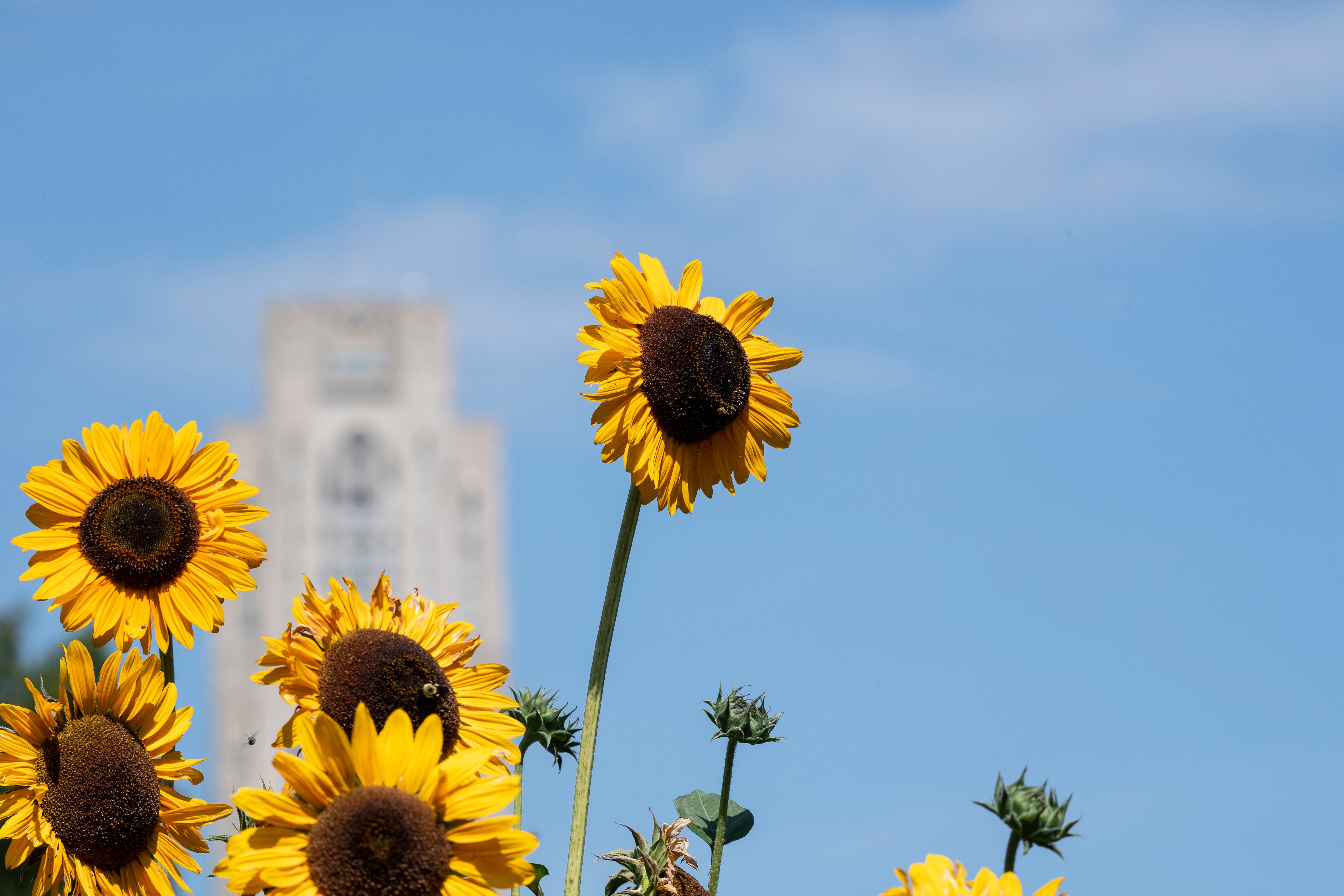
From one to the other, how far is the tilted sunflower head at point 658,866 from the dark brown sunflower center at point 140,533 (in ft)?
3.51

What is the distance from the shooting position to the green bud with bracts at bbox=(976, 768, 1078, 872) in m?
2.35

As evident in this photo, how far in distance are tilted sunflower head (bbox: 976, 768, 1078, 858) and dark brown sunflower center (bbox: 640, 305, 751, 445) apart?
0.83m

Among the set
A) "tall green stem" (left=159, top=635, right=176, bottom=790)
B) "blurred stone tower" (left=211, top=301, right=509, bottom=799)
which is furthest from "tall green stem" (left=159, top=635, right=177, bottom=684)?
"blurred stone tower" (left=211, top=301, right=509, bottom=799)

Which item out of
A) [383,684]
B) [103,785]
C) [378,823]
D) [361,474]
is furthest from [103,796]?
[361,474]

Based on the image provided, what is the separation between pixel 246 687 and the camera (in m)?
79.0

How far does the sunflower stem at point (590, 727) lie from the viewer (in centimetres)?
228

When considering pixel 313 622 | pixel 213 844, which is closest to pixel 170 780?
pixel 213 844

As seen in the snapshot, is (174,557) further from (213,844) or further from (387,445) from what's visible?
(387,445)

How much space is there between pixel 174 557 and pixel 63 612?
230mm

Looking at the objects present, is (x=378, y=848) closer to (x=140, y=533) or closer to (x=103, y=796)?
(x=103, y=796)

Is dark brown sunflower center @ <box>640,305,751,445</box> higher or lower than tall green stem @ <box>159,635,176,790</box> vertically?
higher

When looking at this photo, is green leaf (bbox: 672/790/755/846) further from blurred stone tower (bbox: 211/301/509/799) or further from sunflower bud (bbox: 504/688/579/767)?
blurred stone tower (bbox: 211/301/509/799)

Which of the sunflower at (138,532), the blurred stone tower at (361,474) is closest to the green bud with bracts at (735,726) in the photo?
the sunflower at (138,532)

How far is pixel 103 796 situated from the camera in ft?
8.79
